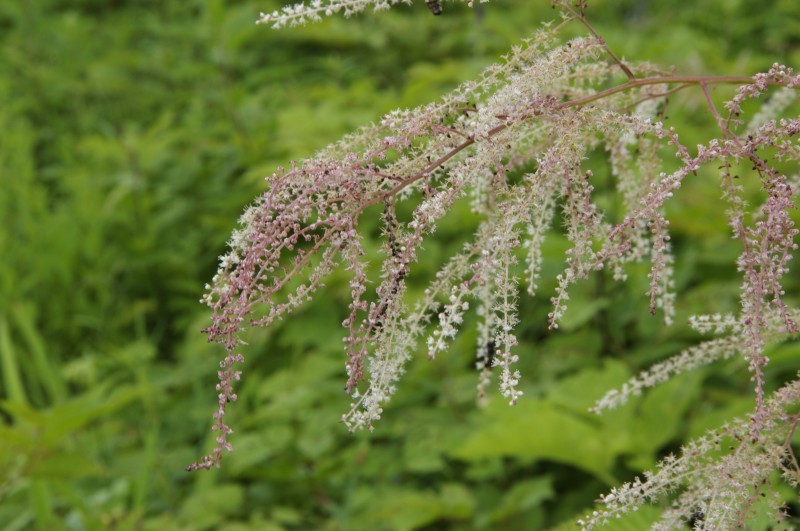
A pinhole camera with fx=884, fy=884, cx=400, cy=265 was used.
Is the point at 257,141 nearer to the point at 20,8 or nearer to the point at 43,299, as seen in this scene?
the point at 43,299

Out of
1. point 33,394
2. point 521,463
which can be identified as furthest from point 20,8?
point 521,463

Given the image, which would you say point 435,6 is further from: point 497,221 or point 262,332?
point 262,332

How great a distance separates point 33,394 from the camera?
495 cm

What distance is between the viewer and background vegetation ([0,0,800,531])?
136 inches

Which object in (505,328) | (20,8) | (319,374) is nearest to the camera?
(505,328)

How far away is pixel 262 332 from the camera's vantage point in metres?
4.64

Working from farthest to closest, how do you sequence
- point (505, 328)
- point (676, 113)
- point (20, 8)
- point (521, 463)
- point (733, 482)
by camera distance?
point (20, 8), point (676, 113), point (521, 463), point (733, 482), point (505, 328)

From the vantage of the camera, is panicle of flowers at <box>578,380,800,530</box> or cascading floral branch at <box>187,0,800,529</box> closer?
cascading floral branch at <box>187,0,800,529</box>

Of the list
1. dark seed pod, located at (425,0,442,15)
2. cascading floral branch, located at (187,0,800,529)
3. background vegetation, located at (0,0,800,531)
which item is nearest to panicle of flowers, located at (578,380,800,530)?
cascading floral branch, located at (187,0,800,529)

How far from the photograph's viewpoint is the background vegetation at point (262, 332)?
347 cm

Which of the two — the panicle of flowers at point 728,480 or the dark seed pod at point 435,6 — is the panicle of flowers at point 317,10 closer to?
the dark seed pod at point 435,6

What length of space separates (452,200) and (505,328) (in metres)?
0.21

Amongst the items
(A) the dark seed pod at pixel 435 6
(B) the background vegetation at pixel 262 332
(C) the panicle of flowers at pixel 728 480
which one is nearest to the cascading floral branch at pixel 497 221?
(C) the panicle of flowers at pixel 728 480

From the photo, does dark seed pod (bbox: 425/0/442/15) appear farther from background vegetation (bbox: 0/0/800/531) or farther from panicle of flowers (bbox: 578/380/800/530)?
background vegetation (bbox: 0/0/800/531)
